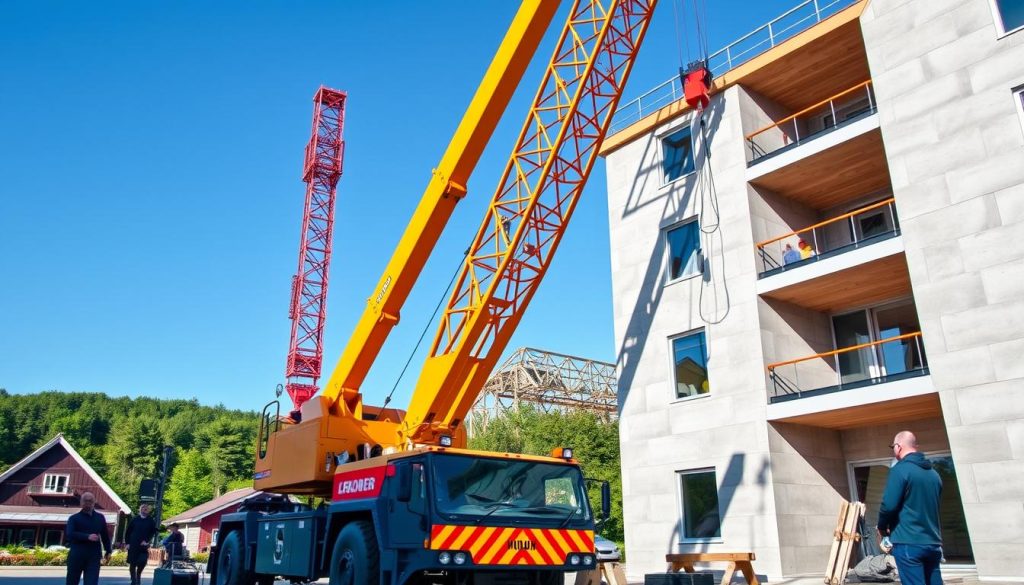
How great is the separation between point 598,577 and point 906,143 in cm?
1108

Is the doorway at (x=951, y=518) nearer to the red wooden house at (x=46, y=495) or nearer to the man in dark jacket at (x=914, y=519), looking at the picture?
the man in dark jacket at (x=914, y=519)

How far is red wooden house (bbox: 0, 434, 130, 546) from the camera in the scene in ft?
160

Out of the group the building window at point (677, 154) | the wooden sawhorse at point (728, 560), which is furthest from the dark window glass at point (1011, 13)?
the wooden sawhorse at point (728, 560)

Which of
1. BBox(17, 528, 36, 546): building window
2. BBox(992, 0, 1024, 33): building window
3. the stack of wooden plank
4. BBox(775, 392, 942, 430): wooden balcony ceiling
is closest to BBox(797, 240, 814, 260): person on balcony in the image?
BBox(775, 392, 942, 430): wooden balcony ceiling

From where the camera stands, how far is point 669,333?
19.6 metres

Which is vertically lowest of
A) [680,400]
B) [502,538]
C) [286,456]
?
[502,538]

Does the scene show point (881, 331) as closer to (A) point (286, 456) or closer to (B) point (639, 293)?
(B) point (639, 293)

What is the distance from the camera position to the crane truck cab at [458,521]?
31.0ft

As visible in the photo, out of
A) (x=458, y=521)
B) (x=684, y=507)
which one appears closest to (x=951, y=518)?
(x=684, y=507)

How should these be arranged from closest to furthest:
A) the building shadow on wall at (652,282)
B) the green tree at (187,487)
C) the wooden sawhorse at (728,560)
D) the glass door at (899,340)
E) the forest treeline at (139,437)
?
→ the wooden sawhorse at (728,560) < the glass door at (899,340) < the building shadow on wall at (652,282) < the green tree at (187,487) < the forest treeline at (139,437)

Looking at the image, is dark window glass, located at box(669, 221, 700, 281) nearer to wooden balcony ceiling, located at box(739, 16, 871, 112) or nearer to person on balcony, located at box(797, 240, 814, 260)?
person on balcony, located at box(797, 240, 814, 260)

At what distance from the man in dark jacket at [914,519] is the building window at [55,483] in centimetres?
5629

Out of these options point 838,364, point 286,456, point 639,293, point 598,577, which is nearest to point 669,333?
point 639,293

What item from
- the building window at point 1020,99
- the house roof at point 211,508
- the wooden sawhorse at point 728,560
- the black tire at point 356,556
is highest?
the building window at point 1020,99
